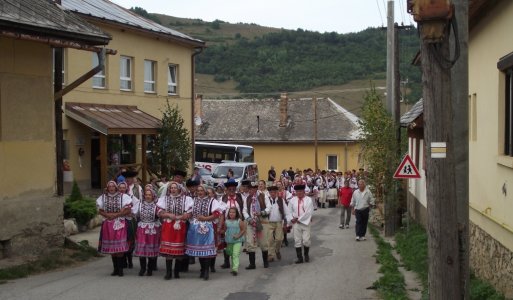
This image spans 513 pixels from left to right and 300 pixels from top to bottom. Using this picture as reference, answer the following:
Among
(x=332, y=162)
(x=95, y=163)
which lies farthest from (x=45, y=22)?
(x=332, y=162)

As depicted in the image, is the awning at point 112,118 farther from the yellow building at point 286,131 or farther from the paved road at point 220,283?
the yellow building at point 286,131

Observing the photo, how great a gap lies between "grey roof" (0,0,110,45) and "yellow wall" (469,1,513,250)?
7024 millimetres

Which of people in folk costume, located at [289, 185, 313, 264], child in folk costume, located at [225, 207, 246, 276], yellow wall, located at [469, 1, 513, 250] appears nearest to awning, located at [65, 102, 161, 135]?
people in folk costume, located at [289, 185, 313, 264]

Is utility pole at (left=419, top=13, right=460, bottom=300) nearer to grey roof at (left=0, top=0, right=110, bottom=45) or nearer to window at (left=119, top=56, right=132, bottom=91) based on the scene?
grey roof at (left=0, top=0, right=110, bottom=45)

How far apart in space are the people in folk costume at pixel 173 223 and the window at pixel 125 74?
58.4 ft

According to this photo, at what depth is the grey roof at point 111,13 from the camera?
92.5 ft

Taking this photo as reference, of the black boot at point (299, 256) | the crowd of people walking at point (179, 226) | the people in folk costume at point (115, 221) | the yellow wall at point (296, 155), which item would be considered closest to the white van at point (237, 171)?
the yellow wall at point (296, 155)

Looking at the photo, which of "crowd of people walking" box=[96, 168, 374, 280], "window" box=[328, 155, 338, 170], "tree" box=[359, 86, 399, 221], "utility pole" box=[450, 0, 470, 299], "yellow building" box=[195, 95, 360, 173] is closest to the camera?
"utility pole" box=[450, 0, 470, 299]

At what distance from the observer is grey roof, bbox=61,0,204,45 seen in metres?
28.2

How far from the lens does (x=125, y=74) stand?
31.8 m

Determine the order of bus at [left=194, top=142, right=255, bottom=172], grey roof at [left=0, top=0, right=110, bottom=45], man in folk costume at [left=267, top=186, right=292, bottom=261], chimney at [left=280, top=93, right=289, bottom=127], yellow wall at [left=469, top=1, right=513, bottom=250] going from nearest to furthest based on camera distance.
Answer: yellow wall at [left=469, top=1, right=513, bottom=250] → grey roof at [left=0, top=0, right=110, bottom=45] → man in folk costume at [left=267, top=186, right=292, bottom=261] → bus at [left=194, top=142, right=255, bottom=172] → chimney at [left=280, top=93, right=289, bottom=127]

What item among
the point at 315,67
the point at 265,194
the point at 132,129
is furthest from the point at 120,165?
the point at 315,67

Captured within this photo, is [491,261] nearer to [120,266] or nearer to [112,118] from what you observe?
[120,266]

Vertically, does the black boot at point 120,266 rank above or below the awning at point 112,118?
below
